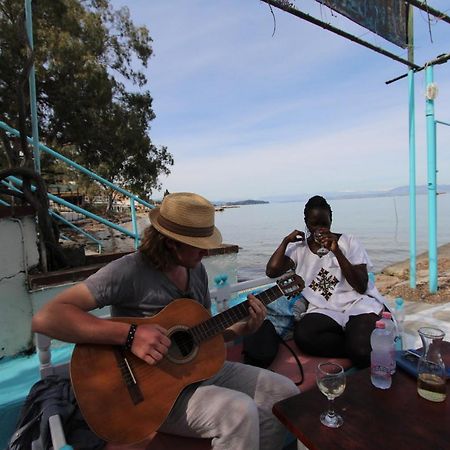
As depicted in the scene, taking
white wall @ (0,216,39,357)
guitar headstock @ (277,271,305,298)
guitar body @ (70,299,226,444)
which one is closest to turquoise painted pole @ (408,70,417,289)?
guitar headstock @ (277,271,305,298)

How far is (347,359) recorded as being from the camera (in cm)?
249

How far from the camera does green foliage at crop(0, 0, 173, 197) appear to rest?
10727mm

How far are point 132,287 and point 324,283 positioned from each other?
173 centimetres

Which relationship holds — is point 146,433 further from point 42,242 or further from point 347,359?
point 42,242

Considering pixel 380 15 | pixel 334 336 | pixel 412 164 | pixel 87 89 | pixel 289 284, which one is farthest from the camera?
pixel 87 89

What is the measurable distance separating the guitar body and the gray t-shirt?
84 mm

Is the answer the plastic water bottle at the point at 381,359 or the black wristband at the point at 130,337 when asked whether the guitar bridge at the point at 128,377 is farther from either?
the plastic water bottle at the point at 381,359

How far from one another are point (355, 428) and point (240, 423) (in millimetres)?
494

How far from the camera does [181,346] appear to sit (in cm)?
177

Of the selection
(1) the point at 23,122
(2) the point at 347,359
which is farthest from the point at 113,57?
(2) the point at 347,359

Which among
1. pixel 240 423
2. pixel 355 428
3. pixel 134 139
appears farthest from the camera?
pixel 134 139

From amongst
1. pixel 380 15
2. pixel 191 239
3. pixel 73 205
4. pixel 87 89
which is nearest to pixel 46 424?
pixel 191 239

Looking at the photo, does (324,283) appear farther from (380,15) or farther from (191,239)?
(380,15)

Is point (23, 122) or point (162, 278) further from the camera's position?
point (23, 122)
